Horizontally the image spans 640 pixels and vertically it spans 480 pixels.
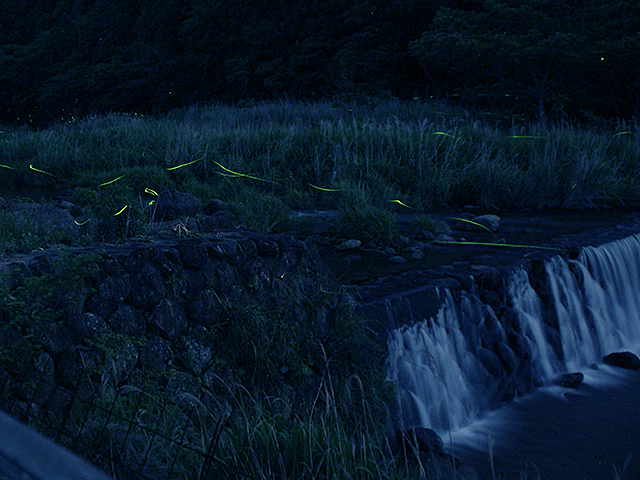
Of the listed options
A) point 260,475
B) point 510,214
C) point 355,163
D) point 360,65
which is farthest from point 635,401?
point 360,65

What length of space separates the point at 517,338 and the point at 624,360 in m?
1.27

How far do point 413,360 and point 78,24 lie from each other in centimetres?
3933

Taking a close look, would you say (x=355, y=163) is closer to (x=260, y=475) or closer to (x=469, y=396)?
(x=469, y=396)

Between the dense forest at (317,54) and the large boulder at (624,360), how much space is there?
12.6 metres

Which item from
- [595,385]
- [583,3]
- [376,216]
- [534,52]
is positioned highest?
[583,3]

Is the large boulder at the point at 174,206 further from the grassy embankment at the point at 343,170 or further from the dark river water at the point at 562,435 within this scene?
the dark river water at the point at 562,435

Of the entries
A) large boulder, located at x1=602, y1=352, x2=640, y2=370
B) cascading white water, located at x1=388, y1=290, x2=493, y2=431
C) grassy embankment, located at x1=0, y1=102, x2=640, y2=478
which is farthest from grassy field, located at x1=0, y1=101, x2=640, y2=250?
→ large boulder, located at x1=602, y1=352, x2=640, y2=370

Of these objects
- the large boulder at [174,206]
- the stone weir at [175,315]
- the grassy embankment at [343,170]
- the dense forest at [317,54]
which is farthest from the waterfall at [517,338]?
the dense forest at [317,54]

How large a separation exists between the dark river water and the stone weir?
1493mm

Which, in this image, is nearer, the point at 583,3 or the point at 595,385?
the point at 595,385

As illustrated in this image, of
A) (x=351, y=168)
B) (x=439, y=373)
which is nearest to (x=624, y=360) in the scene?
(x=439, y=373)

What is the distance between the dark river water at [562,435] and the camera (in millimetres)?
6051

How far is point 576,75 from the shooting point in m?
21.7

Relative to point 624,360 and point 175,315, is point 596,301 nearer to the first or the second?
point 624,360
